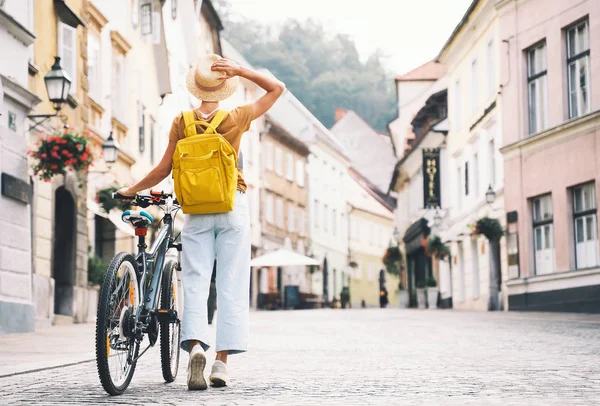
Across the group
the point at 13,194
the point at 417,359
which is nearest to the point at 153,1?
the point at 13,194

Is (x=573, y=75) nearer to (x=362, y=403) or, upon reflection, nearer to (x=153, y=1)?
(x=153, y=1)

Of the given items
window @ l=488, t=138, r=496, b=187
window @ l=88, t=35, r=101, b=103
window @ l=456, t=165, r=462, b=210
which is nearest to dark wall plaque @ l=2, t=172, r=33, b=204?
window @ l=88, t=35, r=101, b=103

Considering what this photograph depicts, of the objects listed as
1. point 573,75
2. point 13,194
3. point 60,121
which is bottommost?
point 13,194

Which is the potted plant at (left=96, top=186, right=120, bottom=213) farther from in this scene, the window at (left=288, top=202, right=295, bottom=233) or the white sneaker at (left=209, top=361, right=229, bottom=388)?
the window at (left=288, top=202, right=295, bottom=233)

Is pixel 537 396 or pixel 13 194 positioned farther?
pixel 13 194

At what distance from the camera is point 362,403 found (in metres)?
6.35

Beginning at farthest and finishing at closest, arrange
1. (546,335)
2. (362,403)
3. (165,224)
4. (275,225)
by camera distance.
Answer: (275,225), (546,335), (165,224), (362,403)

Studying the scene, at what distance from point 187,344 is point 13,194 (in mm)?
9667

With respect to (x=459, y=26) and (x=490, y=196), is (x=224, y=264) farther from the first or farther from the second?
(x=459, y=26)

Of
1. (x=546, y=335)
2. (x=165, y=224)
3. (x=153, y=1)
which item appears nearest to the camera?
(x=165, y=224)

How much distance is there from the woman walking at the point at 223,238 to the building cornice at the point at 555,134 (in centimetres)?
1799

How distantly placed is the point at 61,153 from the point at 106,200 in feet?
20.2

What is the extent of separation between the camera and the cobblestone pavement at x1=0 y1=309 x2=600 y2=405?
6.65 meters

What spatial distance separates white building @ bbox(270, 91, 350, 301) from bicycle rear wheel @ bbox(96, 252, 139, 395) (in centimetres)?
5801
